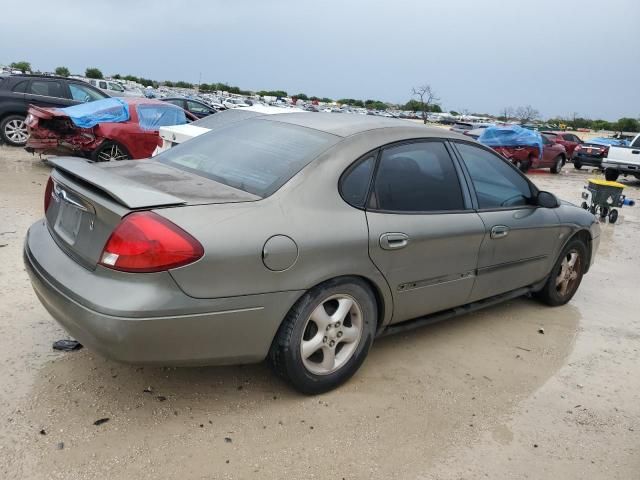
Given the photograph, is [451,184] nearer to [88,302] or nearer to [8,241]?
→ [88,302]

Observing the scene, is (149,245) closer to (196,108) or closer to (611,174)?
(611,174)

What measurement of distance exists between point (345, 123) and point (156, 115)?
772 centimetres

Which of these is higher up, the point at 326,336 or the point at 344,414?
the point at 326,336

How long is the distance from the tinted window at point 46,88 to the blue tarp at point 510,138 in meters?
11.9

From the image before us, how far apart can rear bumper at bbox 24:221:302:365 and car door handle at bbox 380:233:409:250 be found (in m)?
0.64

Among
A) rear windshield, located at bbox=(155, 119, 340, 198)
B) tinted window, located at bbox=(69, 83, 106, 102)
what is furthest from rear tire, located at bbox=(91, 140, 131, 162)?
rear windshield, located at bbox=(155, 119, 340, 198)

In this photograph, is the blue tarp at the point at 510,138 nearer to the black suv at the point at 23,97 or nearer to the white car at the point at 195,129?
the white car at the point at 195,129

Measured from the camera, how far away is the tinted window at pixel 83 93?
41.4 ft

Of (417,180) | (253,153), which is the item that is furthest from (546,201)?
(253,153)

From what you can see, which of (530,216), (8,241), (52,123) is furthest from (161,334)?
(52,123)

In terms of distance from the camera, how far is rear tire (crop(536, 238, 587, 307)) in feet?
16.2

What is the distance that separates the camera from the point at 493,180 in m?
4.25

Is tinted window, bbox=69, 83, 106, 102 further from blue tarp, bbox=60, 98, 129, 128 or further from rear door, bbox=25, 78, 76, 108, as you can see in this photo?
blue tarp, bbox=60, 98, 129, 128

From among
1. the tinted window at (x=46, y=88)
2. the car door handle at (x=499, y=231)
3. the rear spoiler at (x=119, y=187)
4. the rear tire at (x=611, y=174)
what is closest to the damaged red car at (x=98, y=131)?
the tinted window at (x=46, y=88)
